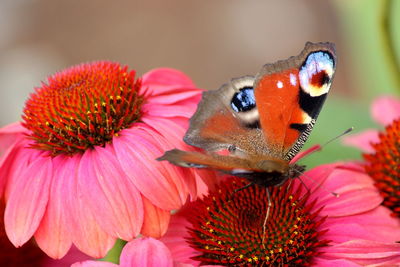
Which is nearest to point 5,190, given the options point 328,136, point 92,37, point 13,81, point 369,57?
point 328,136

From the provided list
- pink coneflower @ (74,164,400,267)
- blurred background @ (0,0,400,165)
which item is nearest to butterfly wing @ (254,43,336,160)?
pink coneflower @ (74,164,400,267)

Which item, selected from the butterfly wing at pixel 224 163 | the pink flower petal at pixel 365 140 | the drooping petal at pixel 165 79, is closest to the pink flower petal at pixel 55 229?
the butterfly wing at pixel 224 163

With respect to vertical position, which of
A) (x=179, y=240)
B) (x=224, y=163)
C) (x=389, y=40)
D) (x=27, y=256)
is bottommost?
(x=27, y=256)

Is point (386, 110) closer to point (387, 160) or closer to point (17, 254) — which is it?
point (387, 160)

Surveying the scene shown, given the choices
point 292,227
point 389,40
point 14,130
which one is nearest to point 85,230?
point 292,227

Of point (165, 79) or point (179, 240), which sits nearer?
point (179, 240)
